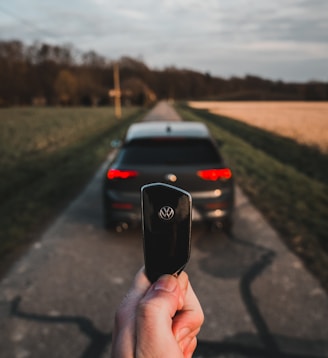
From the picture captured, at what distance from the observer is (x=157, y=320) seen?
0.91 meters

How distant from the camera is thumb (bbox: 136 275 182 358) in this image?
886mm

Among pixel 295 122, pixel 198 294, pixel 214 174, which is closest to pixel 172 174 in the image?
pixel 214 174

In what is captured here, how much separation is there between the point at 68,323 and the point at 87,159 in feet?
27.9

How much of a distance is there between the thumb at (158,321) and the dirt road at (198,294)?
198 cm

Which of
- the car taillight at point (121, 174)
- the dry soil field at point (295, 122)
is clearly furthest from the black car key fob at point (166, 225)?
the dry soil field at point (295, 122)

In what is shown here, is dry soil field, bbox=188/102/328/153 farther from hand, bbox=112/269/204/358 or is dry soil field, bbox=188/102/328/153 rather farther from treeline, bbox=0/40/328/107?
treeline, bbox=0/40/328/107

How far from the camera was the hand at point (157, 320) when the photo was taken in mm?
894

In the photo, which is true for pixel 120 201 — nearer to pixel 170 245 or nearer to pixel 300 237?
pixel 300 237

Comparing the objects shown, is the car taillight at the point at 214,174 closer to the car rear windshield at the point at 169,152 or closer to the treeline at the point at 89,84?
the car rear windshield at the point at 169,152

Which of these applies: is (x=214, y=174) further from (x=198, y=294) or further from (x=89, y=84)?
(x=89, y=84)

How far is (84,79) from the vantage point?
84500 mm

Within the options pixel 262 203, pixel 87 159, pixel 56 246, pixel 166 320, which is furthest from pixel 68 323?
pixel 87 159

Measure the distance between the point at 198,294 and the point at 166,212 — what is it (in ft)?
Result: 9.08

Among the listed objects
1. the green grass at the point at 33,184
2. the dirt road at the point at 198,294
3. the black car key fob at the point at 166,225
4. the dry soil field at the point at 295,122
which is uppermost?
the black car key fob at the point at 166,225
